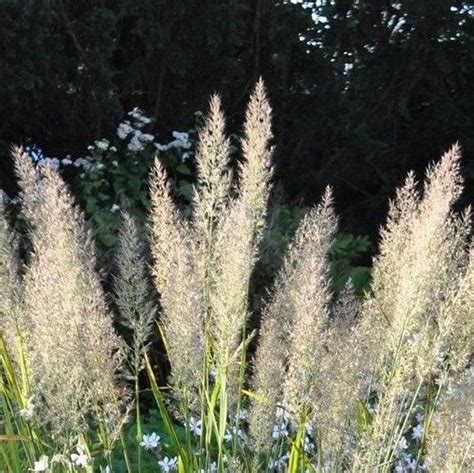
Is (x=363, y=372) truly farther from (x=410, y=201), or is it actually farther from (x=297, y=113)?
(x=297, y=113)

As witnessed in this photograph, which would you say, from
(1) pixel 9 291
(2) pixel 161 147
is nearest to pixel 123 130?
(2) pixel 161 147

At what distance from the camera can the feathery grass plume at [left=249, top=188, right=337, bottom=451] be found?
163cm

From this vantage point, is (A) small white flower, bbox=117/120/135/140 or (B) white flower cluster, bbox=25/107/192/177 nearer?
(B) white flower cluster, bbox=25/107/192/177

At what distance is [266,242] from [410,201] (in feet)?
8.75

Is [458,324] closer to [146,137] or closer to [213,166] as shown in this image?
[213,166]

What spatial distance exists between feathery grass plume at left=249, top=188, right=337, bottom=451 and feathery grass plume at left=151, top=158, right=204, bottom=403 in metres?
0.14

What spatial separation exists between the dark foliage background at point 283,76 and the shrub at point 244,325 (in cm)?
393

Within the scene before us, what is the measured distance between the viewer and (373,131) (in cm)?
677

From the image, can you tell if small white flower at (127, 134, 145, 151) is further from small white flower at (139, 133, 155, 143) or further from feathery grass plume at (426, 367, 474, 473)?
feathery grass plume at (426, 367, 474, 473)

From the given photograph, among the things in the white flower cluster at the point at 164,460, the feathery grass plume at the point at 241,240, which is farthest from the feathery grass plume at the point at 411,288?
the white flower cluster at the point at 164,460

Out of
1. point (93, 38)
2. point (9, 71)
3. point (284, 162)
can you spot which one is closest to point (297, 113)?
point (284, 162)

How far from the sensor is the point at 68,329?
1.62 meters

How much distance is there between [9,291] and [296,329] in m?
0.59

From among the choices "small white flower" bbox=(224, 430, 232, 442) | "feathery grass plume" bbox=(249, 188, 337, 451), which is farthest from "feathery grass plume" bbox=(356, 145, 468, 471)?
"small white flower" bbox=(224, 430, 232, 442)
